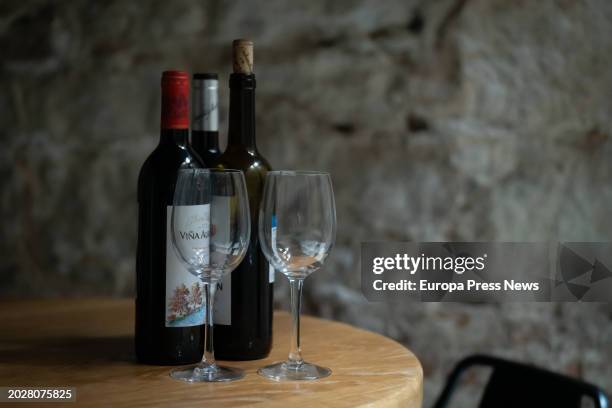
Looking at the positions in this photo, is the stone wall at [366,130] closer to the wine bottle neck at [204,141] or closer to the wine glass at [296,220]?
the wine bottle neck at [204,141]

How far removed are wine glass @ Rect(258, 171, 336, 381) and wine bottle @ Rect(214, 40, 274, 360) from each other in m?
0.11

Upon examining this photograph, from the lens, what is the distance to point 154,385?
95 cm

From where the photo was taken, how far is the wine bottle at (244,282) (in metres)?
1.07

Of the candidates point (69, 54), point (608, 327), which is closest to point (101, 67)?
point (69, 54)

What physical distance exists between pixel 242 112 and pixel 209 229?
Result: 0.20 m

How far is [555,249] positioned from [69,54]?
1.34 meters

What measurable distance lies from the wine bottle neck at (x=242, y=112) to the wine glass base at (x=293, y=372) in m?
0.29

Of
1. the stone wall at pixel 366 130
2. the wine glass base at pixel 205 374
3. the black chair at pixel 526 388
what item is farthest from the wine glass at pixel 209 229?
the stone wall at pixel 366 130

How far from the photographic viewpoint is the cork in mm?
1048

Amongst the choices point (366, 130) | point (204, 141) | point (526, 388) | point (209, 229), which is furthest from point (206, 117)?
point (366, 130)

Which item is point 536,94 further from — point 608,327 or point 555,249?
point 608,327

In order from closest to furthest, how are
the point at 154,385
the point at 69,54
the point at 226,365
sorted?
1. the point at 154,385
2. the point at 226,365
3. the point at 69,54

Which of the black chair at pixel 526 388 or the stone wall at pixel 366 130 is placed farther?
the stone wall at pixel 366 130

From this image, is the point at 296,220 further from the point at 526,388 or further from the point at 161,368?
the point at 526,388
